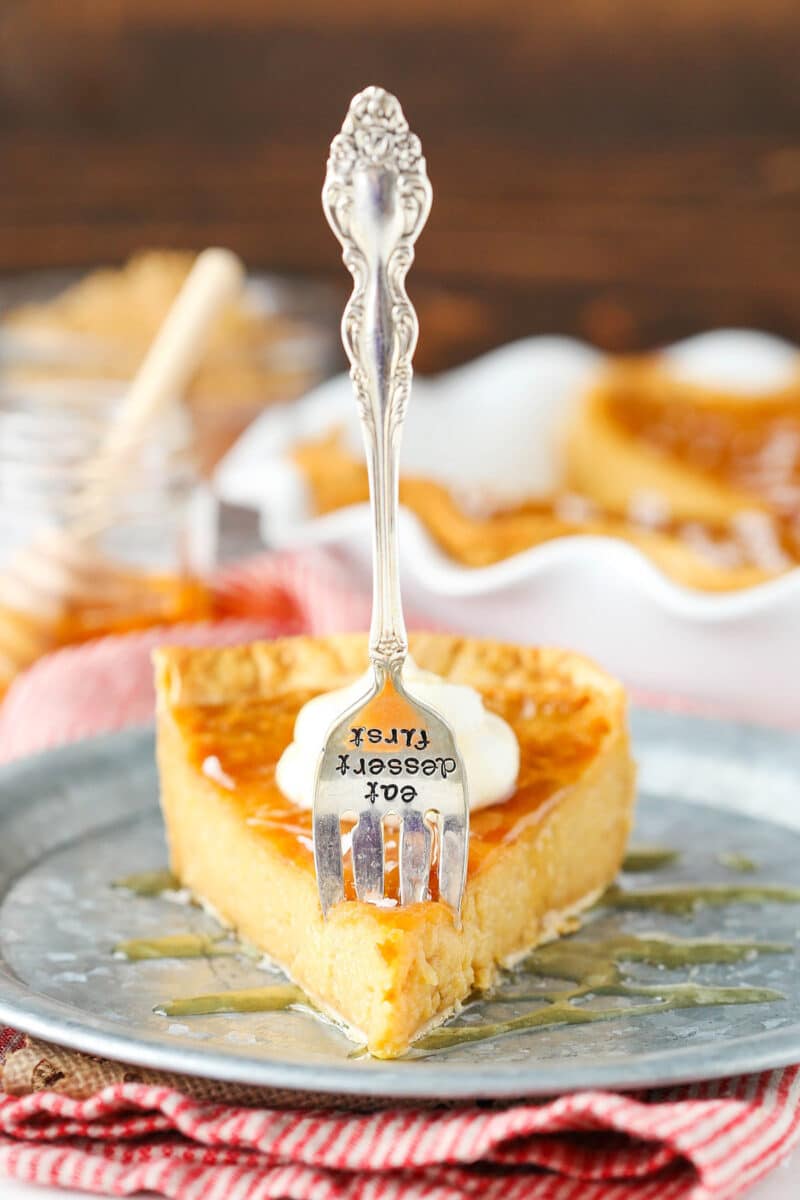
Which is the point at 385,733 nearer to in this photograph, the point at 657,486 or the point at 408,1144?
the point at 408,1144

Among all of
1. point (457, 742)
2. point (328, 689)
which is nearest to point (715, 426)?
point (328, 689)

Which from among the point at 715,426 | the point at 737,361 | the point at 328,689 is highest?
the point at 737,361

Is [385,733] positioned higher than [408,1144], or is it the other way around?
[385,733]

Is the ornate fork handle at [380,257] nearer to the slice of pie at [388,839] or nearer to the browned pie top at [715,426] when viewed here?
the slice of pie at [388,839]

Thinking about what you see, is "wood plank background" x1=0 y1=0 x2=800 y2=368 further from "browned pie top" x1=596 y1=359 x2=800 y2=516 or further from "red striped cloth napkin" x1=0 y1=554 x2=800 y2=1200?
"red striped cloth napkin" x1=0 y1=554 x2=800 y2=1200

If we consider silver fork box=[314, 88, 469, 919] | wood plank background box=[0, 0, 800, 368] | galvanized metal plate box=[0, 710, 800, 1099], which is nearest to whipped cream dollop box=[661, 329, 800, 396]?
wood plank background box=[0, 0, 800, 368]

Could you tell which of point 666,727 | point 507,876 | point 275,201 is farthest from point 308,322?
point 507,876

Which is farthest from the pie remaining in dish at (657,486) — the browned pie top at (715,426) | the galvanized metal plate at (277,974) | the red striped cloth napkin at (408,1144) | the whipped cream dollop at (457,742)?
the red striped cloth napkin at (408,1144)
